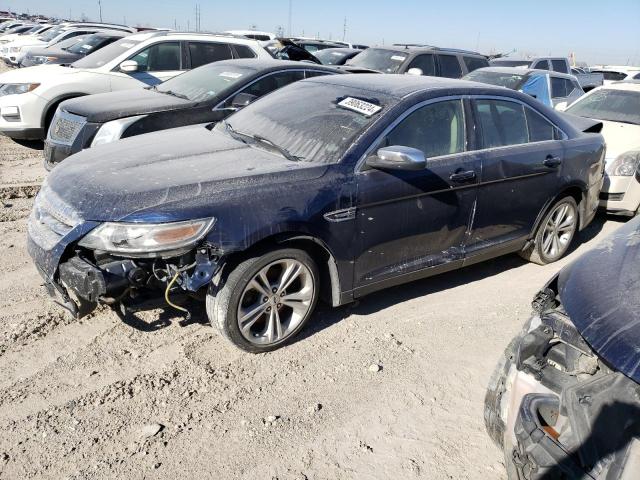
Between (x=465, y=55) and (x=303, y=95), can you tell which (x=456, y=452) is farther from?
(x=465, y=55)

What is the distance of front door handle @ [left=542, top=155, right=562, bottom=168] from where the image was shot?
4837 mm

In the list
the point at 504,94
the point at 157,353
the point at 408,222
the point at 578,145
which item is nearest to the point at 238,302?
the point at 157,353

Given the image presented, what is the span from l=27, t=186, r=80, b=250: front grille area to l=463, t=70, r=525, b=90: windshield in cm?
872

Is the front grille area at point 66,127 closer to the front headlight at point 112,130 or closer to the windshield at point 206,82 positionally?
the front headlight at point 112,130

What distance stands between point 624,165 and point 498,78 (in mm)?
4374

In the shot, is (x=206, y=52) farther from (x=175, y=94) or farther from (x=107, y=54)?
(x=175, y=94)

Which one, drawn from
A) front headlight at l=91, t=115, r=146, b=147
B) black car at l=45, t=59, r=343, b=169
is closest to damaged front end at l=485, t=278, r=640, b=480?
black car at l=45, t=59, r=343, b=169

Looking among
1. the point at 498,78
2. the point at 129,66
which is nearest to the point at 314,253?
the point at 129,66

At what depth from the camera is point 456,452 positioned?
291 cm

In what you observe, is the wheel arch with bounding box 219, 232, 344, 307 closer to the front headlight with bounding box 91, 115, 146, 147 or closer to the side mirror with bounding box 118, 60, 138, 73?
the front headlight with bounding box 91, 115, 146, 147

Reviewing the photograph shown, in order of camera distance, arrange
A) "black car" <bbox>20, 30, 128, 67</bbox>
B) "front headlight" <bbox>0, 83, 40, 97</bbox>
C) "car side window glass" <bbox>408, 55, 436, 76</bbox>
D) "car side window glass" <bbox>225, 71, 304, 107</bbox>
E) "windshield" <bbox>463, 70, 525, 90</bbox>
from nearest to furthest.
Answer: "car side window glass" <bbox>225, 71, 304, 107</bbox> → "front headlight" <bbox>0, 83, 40, 97</bbox> → "windshield" <bbox>463, 70, 525, 90</bbox> → "car side window glass" <bbox>408, 55, 436, 76</bbox> → "black car" <bbox>20, 30, 128, 67</bbox>

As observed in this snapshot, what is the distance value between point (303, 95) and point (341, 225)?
145 cm

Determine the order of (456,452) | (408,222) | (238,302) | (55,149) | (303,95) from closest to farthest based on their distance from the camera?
(456,452) < (238,302) < (408,222) < (303,95) < (55,149)

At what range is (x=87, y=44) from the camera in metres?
13.7
